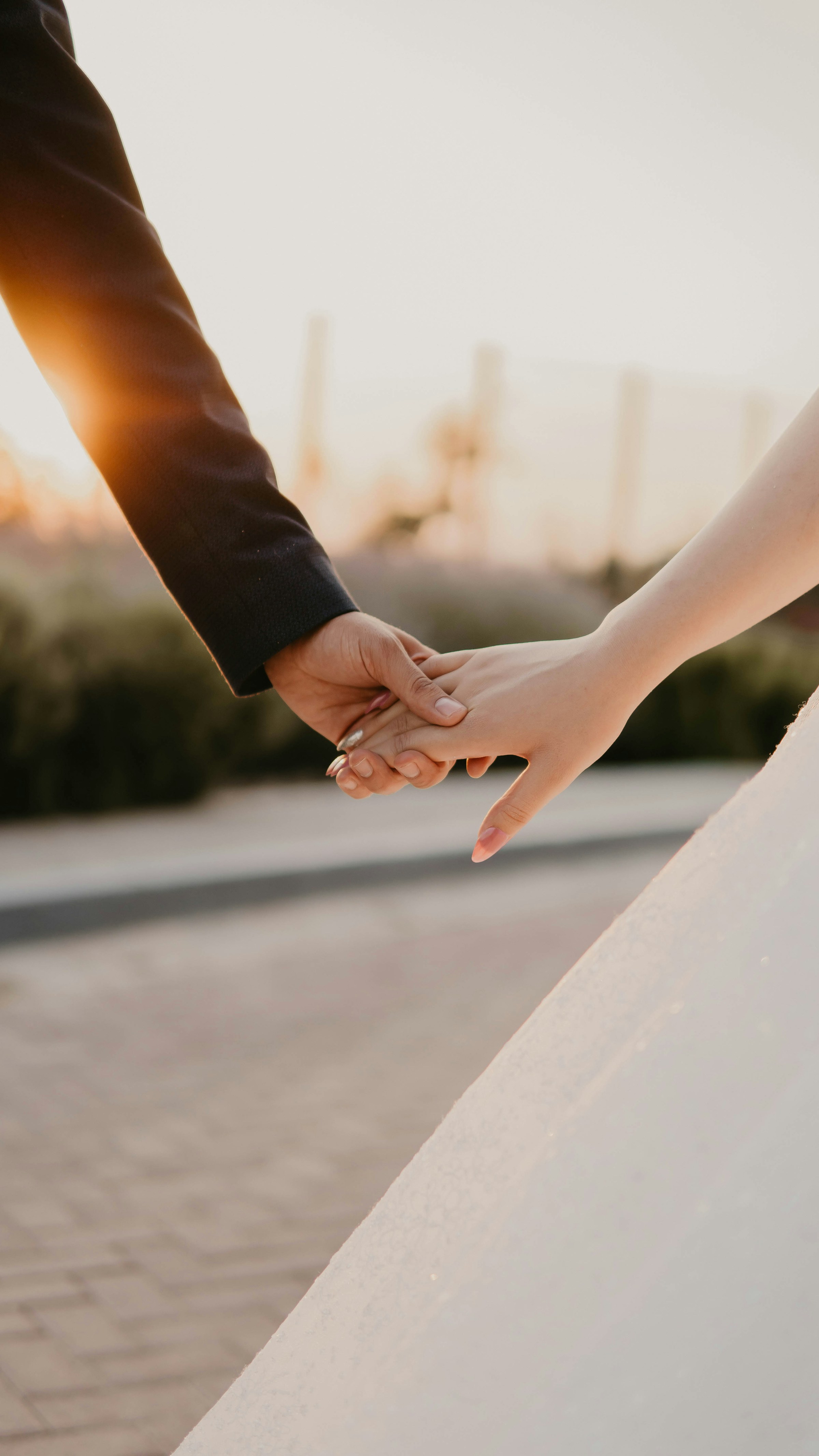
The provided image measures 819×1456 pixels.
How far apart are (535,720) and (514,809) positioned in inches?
5.0

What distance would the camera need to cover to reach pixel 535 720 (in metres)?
1.80

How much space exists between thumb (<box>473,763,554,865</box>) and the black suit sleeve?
0.37 meters

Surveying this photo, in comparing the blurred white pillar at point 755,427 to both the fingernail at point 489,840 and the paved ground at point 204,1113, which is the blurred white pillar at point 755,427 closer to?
Result: the paved ground at point 204,1113

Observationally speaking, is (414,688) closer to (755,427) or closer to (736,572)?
(736,572)

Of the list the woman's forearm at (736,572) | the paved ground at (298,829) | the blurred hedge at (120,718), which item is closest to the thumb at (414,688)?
the woman's forearm at (736,572)

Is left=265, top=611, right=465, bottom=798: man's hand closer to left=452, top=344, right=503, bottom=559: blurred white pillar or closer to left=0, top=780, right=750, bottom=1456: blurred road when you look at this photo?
left=0, top=780, right=750, bottom=1456: blurred road

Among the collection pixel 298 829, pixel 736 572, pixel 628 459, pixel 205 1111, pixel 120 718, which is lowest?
pixel 298 829

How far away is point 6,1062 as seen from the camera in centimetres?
371

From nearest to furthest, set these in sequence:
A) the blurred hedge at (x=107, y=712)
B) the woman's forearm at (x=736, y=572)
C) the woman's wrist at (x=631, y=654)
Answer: the woman's forearm at (x=736, y=572)
the woman's wrist at (x=631, y=654)
the blurred hedge at (x=107, y=712)

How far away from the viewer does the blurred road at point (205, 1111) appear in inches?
89.7

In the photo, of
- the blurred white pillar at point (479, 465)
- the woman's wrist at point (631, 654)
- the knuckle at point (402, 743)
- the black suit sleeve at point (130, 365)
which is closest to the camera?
the woman's wrist at point (631, 654)

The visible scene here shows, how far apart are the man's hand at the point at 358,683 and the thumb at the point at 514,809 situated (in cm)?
18

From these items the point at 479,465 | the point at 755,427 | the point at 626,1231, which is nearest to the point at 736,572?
the point at 626,1231

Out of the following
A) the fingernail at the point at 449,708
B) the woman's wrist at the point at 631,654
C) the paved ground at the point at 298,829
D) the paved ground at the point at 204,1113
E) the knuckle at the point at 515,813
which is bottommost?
the paved ground at the point at 298,829
